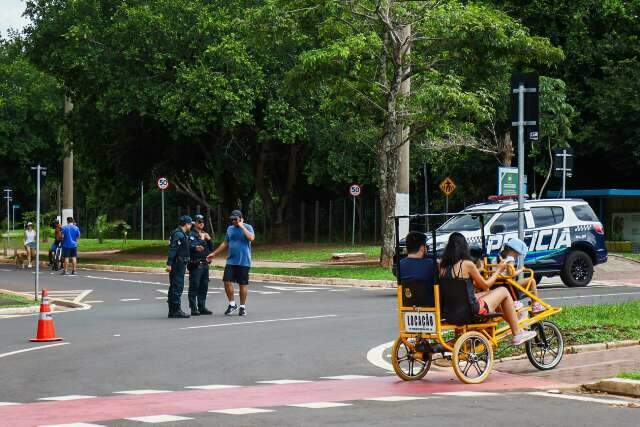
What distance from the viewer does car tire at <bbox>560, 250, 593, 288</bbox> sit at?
26.7m

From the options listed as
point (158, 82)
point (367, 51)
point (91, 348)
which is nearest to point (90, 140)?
point (158, 82)

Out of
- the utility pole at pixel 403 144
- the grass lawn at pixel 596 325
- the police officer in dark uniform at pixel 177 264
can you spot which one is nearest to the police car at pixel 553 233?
the utility pole at pixel 403 144

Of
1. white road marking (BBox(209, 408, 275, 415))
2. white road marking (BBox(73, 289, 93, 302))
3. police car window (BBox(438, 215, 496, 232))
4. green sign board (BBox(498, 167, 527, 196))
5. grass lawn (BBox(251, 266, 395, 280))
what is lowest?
white road marking (BBox(73, 289, 93, 302))

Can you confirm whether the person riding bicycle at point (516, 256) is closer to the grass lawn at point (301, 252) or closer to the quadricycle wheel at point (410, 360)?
the quadricycle wheel at point (410, 360)

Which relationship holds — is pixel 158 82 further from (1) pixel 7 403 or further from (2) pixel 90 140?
(1) pixel 7 403

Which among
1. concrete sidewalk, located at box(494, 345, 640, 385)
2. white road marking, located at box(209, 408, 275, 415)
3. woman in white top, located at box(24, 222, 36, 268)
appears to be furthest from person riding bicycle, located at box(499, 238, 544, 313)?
woman in white top, located at box(24, 222, 36, 268)

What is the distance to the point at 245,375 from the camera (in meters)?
13.0

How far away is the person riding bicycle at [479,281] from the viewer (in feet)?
39.7

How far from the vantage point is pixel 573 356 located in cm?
1377

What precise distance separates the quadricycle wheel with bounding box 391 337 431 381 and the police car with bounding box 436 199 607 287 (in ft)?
44.0

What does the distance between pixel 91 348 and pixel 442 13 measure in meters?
18.0

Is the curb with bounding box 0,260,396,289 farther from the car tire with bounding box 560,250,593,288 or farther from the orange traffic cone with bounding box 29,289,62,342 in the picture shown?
the orange traffic cone with bounding box 29,289,62,342

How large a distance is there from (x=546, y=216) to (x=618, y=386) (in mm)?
16067

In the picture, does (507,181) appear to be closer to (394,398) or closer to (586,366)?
(586,366)
